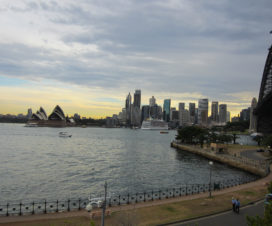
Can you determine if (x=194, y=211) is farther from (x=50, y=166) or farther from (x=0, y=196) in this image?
(x=50, y=166)

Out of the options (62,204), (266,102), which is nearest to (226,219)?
(62,204)

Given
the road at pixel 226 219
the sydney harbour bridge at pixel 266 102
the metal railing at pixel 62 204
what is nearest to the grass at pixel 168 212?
the road at pixel 226 219

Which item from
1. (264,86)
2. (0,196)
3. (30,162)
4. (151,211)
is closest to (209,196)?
(151,211)

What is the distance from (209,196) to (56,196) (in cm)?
1589

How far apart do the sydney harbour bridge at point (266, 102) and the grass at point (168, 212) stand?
89.8 m

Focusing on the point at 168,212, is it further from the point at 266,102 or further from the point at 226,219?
the point at 266,102

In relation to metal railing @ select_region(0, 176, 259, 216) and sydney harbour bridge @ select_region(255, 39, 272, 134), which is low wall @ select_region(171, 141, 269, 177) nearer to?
metal railing @ select_region(0, 176, 259, 216)

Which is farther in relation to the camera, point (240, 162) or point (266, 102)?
point (266, 102)

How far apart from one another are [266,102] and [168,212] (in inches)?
4075

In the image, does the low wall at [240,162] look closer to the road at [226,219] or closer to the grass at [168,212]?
the grass at [168,212]

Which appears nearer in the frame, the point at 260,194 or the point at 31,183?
the point at 260,194

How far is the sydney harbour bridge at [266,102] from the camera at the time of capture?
106500mm

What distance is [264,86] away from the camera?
11638cm

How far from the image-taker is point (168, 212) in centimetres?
1625
